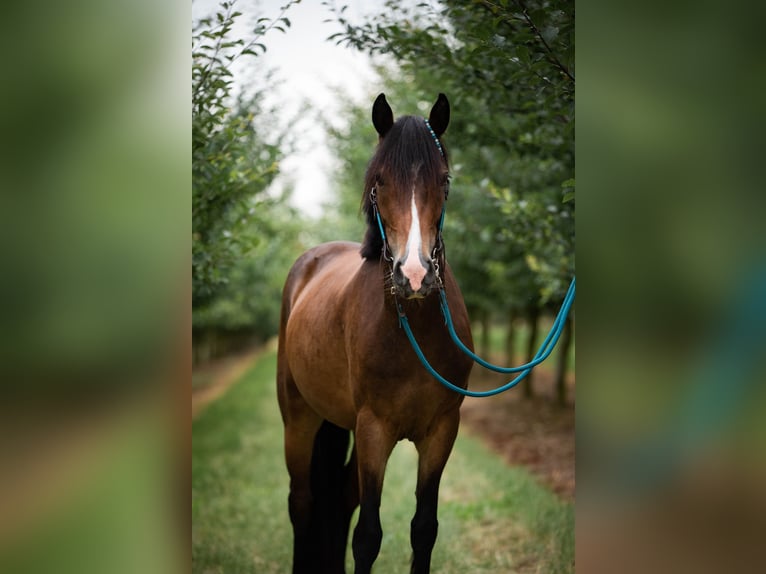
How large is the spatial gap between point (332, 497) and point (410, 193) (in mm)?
2493

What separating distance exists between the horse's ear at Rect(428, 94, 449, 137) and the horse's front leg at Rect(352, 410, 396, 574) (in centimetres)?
137

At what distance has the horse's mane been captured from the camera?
2832 mm

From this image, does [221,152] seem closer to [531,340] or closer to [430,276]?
[430,276]

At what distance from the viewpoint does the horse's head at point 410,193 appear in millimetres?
2592

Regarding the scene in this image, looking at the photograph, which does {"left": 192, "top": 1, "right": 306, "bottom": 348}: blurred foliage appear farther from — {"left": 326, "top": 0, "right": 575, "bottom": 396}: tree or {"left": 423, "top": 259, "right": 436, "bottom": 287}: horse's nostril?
{"left": 423, "top": 259, "right": 436, "bottom": 287}: horse's nostril

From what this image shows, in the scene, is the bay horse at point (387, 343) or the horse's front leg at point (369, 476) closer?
the bay horse at point (387, 343)

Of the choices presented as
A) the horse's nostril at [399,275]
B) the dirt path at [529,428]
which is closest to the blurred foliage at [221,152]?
the horse's nostril at [399,275]

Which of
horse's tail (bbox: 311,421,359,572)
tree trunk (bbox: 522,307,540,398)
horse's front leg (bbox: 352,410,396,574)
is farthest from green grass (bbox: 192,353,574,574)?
tree trunk (bbox: 522,307,540,398)

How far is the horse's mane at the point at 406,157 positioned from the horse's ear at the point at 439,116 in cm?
15

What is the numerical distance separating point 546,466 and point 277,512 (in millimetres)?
3658

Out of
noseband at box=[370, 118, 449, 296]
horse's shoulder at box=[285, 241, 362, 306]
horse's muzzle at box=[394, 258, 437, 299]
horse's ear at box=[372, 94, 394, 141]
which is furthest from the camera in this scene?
horse's shoulder at box=[285, 241, 362, 306]

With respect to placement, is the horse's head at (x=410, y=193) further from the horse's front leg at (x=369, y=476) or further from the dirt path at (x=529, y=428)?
the dirt path at (x=529, y=428)
